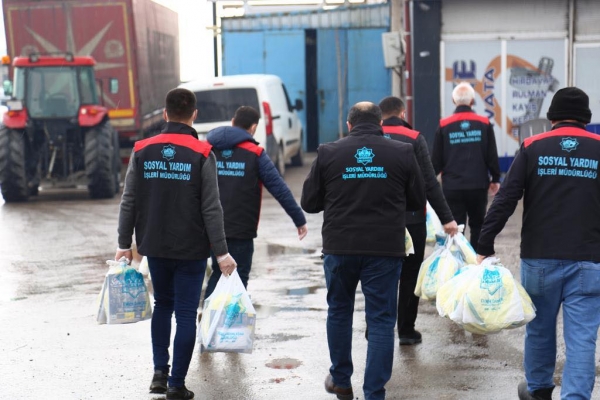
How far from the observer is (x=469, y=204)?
855 centimetres

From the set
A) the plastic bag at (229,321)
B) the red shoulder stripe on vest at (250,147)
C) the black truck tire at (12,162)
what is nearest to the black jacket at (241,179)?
the red shoulder stripe on vest at (250,147)

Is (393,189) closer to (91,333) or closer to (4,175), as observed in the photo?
(91,333)

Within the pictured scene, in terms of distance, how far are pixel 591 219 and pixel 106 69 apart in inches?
652

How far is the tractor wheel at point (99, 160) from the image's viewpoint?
16875mm

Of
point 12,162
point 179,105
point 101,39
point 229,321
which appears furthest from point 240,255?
point 101,39

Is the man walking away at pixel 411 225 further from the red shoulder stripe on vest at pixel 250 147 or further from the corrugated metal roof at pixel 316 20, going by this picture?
the corrugated metal roof at pixel 316 20

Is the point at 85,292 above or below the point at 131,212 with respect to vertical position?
below

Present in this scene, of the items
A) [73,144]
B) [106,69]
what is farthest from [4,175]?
[106,69]

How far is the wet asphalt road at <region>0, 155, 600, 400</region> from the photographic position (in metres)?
6.05

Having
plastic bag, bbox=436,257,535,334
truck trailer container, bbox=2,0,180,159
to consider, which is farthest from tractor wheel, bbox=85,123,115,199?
plastic bag, bbox=436,257,535,334

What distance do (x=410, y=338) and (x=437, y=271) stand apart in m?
0.53

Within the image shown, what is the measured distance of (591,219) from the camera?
17.1 ft

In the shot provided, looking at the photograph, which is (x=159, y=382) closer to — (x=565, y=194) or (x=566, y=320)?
(x=566, y=320)

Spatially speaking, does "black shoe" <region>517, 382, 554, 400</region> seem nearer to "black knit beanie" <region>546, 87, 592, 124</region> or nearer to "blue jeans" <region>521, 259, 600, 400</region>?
"blue jeans" <region>521, 259, 600, 400</region>
